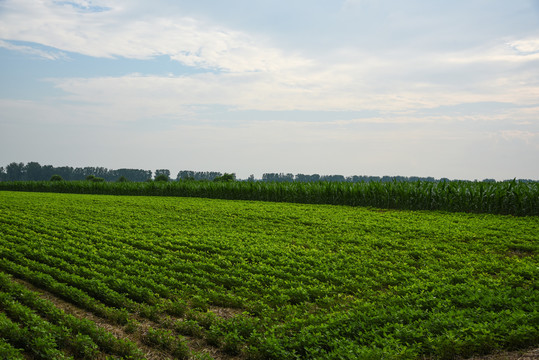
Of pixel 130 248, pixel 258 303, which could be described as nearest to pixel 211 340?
pixel 258 303

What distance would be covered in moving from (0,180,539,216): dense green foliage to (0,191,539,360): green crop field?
5293 mm

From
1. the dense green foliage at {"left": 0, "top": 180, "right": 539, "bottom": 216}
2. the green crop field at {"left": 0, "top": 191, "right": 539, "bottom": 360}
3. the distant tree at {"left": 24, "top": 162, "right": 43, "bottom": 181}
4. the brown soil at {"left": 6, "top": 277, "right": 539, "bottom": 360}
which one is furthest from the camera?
the distant tree at {"left": 24, "top": 162, "right": 43, "bottom": 181}

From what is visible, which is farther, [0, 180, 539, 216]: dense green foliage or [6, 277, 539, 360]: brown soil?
[0, 180, 539, 216]: dense green foliage

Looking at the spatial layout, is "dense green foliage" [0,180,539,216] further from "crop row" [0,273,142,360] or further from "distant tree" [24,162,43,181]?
"distant tree" [24,162,43,181]

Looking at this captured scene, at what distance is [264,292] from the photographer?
7.23 meters

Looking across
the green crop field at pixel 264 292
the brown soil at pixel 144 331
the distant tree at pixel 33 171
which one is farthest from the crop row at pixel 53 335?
the distant tree at pixel 33 171

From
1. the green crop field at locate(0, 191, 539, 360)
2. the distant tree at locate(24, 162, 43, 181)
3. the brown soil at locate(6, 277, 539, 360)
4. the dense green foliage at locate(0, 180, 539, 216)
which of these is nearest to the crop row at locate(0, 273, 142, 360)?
the green crop field at locate(0, 191, 539, 360)

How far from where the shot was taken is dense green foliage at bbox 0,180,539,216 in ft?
58.3

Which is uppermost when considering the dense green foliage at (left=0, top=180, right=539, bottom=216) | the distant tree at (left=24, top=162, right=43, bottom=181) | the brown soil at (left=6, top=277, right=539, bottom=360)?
the distant tree at (left=24, top=162, right=43, bottom=181)

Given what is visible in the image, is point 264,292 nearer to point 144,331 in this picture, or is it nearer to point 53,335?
point 144,331

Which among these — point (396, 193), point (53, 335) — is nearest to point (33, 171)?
point (396, 193)

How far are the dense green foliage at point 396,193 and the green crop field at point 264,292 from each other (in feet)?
17.4

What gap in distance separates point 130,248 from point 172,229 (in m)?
2.85

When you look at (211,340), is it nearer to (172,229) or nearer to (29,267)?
(29,267)
